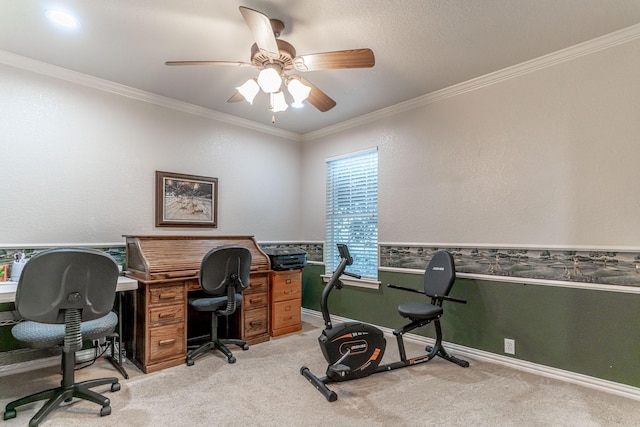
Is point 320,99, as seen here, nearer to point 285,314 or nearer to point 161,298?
point 161,298

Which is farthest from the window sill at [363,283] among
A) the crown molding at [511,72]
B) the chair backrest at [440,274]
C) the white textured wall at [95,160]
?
the crown molding at [511,72]

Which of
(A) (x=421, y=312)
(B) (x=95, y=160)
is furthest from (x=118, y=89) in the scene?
(A) (x=421, y=312)

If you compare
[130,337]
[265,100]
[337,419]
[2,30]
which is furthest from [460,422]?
[2,30]

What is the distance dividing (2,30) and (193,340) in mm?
3081

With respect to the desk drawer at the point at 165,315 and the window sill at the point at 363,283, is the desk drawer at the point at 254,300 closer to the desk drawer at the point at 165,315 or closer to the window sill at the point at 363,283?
the desk drawer at the point at 165,315

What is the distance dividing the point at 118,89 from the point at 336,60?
244 centimetres

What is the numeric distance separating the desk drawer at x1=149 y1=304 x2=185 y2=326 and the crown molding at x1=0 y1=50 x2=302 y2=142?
219 cm

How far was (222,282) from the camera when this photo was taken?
2980 millimetres

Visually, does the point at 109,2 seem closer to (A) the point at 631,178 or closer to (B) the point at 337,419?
(B) the point at 337,419

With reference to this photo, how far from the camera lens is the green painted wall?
242cm

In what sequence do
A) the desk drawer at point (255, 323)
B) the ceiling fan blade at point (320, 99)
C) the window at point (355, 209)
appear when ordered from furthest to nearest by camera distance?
the window at point (355, 209) → the desk drawer at point (255, 323) → the ceiling fan blade at point (320, 99)

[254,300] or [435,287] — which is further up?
[435,287]

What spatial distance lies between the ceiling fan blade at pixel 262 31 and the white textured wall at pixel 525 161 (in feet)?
6.79

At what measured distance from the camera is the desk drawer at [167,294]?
285 centimetres
